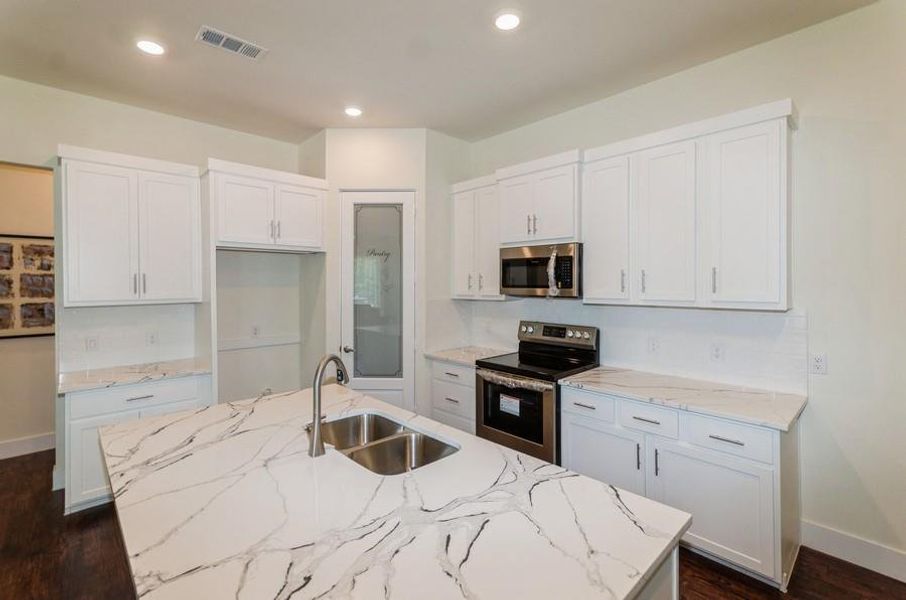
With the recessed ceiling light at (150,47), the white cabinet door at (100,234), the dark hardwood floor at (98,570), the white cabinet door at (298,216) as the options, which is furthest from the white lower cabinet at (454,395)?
the recessed ceiling light at (150,47)

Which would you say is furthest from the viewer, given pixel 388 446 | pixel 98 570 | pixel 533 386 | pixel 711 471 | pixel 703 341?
pixel 533 386

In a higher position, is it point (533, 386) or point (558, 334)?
point (558, 334)

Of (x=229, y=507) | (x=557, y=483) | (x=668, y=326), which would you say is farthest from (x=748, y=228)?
(x=229, y=507)

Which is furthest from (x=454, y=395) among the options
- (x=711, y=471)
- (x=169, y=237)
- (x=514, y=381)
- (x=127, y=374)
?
(x=169, y=237)

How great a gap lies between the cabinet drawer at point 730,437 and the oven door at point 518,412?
0.81 metres

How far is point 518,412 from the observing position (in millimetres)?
3074

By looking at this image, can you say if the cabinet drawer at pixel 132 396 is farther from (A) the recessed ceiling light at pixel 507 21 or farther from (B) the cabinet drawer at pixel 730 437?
(B) the cabinet drawer at pixel 730 437

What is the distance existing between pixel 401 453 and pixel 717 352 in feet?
6.81

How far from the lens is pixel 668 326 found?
2.96 meters

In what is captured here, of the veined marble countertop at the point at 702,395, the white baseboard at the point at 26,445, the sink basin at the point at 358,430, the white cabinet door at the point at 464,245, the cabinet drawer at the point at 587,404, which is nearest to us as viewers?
the sink basin at the point at 358,430

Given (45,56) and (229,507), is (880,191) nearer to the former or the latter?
(229,507)

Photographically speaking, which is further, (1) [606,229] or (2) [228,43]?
(1) [606,229]

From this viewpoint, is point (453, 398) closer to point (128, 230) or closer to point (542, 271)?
point (542, 271)

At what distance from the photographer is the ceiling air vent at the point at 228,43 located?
7.97 ft
